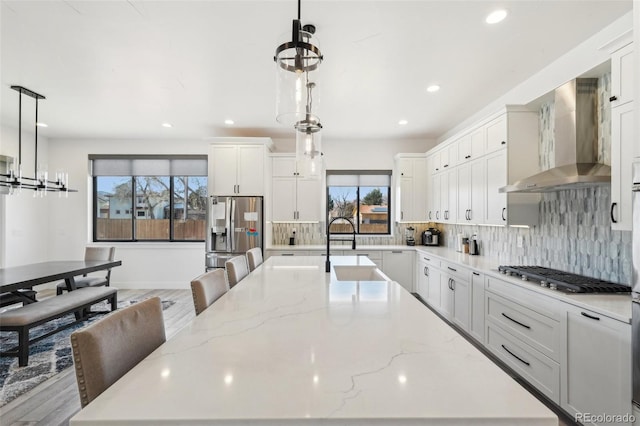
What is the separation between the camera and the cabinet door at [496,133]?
3184mm

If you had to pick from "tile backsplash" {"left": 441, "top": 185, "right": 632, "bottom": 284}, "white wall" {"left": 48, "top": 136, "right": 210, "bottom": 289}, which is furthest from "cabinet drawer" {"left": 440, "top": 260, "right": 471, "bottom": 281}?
"white wall" {"left": 48, "top": 136, "right": 210, "bottom": 289}

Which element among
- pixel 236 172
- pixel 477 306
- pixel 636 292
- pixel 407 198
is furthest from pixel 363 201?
→ pixel 636 292

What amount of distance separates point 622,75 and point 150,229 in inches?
259

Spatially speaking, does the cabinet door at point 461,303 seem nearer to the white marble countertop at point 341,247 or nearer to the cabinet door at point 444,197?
the cabinet door at point 444,197

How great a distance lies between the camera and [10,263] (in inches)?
198

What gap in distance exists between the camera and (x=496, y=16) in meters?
2.21

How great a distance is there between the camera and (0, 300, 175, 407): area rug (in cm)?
249

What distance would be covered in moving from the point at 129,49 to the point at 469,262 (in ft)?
13.2

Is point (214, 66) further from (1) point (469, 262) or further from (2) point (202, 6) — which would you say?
(1) point (469, 262)

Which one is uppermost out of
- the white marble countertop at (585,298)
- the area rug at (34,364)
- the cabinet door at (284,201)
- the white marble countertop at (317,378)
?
the cabinet door at (284,201)

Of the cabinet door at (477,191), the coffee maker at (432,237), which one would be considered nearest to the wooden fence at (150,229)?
the coffee maker at (432,237)

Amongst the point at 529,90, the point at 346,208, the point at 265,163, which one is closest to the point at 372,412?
the point at 529,90

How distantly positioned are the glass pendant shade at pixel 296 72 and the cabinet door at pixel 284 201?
3.82 metres

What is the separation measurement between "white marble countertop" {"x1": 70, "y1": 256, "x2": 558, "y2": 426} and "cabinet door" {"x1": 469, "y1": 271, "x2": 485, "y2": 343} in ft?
6.91
